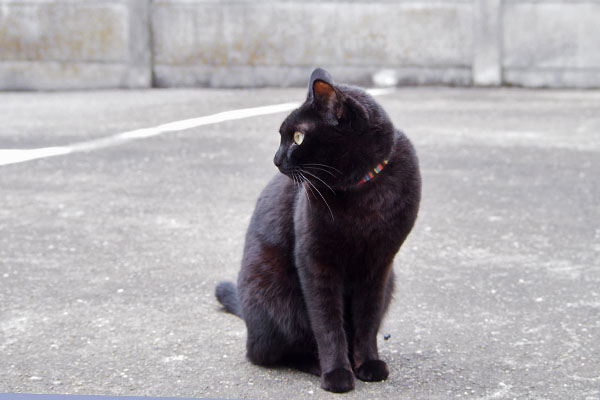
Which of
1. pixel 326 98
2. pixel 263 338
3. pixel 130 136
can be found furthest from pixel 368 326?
pixel 130 136

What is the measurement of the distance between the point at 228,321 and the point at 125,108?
6.78 metres

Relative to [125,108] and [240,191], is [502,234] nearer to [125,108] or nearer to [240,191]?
[240,191]

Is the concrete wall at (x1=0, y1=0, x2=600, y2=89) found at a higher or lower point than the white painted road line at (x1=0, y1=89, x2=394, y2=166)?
higher

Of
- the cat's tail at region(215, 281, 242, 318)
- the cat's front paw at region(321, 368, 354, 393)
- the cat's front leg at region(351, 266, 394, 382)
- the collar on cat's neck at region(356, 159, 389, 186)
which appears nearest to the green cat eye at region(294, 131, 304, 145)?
the collar on cat's neck at region(356, 159, 389, 186)

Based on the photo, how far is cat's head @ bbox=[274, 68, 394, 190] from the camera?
2779mm

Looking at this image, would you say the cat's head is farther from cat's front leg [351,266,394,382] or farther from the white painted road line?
the white painted road line

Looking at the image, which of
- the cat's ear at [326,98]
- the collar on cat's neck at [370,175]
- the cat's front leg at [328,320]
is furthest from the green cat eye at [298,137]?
the cat's front leg at [328,320]

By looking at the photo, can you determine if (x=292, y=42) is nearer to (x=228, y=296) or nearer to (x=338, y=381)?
(x=228, y=296)

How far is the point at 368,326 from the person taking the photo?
3.02m

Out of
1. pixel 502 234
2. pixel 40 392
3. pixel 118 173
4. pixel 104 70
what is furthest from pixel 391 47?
pixel 40 392

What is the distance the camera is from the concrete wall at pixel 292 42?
37.3 feet

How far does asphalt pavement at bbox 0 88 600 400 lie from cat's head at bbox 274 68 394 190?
0.76 metres

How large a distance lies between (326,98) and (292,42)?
9237mm

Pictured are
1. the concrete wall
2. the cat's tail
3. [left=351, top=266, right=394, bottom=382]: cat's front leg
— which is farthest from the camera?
the concrete wall
